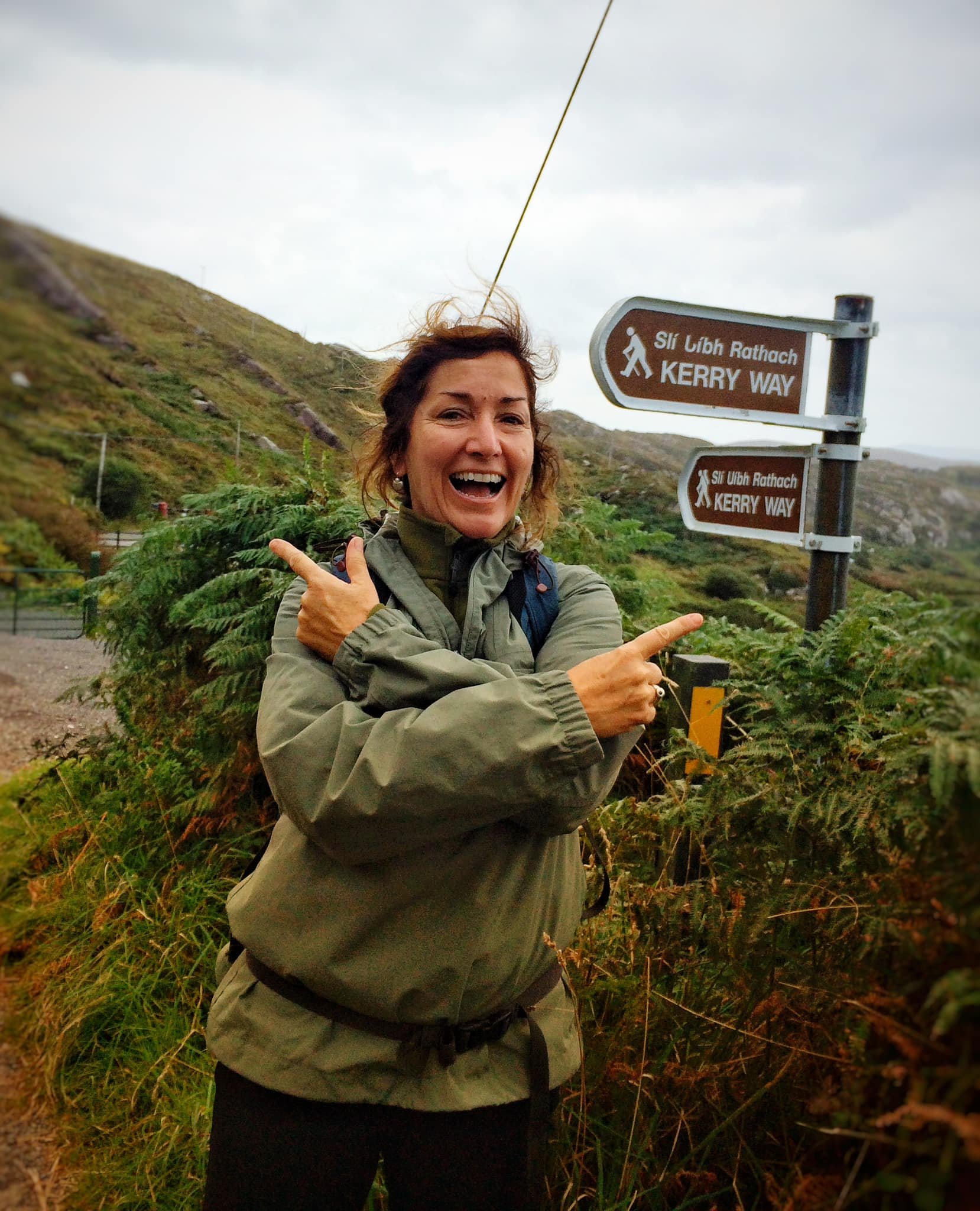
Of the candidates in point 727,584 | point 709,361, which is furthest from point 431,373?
point 727,584

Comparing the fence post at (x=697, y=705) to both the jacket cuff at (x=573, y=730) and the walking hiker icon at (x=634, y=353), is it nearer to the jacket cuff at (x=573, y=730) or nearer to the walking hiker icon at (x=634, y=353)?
the walking hiker icon at (x=634, y=353)

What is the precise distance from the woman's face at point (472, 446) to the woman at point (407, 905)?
24 centimetres

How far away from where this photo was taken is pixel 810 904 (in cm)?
171

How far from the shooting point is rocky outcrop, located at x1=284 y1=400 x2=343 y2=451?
4297 mm

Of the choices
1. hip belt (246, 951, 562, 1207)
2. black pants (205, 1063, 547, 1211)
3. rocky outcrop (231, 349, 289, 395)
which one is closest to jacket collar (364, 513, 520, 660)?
hip belt (246, 951, 562, 1207)

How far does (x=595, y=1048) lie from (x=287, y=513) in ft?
7.50

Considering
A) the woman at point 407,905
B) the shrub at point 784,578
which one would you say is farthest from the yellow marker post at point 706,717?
the shrub at point 784,578

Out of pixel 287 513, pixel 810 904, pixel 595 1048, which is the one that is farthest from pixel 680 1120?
pixel 287 513

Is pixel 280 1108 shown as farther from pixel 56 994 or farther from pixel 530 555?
pixel 56 994

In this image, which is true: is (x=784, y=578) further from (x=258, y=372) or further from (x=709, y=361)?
(x=258, y=372)

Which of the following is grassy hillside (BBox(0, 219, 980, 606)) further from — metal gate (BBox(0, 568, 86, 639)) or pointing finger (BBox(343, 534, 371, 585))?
pointing finger (BBox(343, 534, 371, 585))

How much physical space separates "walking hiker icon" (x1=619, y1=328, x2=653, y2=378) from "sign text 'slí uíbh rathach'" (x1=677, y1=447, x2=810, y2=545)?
48cm

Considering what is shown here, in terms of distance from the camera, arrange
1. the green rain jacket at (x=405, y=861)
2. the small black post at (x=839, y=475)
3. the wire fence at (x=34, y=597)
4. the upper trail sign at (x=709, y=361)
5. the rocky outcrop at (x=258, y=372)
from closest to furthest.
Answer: the wire fence at (x=34, y=597), the green rain jacket at (x=405, y=861), the upper trail sign at (x=709, y=361), the small black post at (x=839, y=475), the rocky outcrop at (x=258, y=372)

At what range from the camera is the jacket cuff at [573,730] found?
135 centimetres
